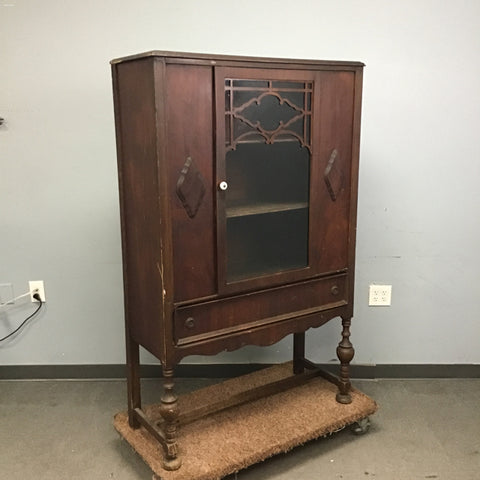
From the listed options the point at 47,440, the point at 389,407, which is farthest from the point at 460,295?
the point at 47,440

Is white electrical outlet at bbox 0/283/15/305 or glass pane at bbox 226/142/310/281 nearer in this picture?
glass pane at bbox 226/142/310/281

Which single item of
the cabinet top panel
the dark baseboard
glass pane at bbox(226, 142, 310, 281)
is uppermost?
the cabinet top panel

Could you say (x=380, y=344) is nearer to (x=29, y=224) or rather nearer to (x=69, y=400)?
(x=69, y=400)

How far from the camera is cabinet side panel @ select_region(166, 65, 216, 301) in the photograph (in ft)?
5.32

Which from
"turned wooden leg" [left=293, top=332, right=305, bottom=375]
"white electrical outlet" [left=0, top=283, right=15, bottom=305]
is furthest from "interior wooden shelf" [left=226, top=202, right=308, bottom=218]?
"white electrical outlet" [left=0, top=283, right=15, bottom=305]

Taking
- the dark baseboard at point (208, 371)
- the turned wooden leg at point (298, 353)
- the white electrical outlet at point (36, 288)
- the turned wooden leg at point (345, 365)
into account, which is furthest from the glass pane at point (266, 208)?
the white electrical outlet at point (36, 288)

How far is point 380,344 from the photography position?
8.50 feet

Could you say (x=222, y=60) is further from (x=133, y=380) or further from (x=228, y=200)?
(x=133, y=380)

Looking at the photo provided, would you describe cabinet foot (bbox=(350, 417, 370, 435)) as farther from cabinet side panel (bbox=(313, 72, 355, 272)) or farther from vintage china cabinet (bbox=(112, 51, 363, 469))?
cabinet side panel (bbox=(313, 72, 355, 272))

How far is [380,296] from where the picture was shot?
99.6 inches

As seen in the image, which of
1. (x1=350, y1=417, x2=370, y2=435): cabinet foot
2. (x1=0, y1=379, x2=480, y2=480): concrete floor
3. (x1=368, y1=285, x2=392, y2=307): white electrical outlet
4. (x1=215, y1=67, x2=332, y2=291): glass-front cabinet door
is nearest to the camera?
(x1=215, y1=67, x2=332, y2=291): glass-front cabinet door

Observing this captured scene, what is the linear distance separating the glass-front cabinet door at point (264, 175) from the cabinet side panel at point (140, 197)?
198 millimetres

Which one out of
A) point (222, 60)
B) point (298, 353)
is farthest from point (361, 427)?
point (222, 60)

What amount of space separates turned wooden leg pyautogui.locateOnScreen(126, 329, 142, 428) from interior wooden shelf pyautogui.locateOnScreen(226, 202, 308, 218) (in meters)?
0.60
